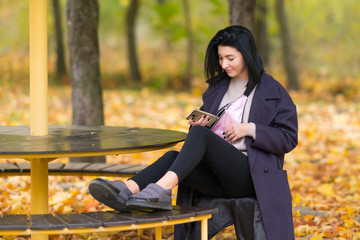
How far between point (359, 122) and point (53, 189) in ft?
21.0

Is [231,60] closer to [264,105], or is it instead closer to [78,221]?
[264,105]

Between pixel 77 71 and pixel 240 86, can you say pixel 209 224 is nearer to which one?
pixel 240 86

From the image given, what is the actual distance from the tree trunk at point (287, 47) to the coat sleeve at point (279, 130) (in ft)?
43.2

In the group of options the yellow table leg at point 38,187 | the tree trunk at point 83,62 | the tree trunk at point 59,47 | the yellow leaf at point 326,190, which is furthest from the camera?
the tree trunk at point 59,47

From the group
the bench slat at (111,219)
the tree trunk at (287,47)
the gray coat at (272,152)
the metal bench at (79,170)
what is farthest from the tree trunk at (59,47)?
the bench slat at (111,219)

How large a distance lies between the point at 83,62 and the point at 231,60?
299 centimetres

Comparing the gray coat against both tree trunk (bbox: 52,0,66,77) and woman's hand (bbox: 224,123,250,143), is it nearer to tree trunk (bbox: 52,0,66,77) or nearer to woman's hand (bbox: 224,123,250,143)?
woman's hand (bbox: 224,123,250,143)

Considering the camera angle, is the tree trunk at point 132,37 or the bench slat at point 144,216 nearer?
the bench slat at point 144,216

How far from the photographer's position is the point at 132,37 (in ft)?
59.4

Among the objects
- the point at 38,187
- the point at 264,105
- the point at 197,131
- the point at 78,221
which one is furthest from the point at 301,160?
the point at 78,221

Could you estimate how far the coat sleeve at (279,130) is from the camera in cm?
347

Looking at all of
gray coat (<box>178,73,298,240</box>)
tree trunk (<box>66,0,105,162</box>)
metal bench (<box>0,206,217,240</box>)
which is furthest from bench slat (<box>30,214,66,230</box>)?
tree trunk (<box>66,0,105,162</box>)

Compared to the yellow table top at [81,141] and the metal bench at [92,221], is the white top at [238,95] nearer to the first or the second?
Answer: the yellow table top at [81,141]

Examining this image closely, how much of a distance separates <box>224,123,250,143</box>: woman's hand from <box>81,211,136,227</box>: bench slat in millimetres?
858
